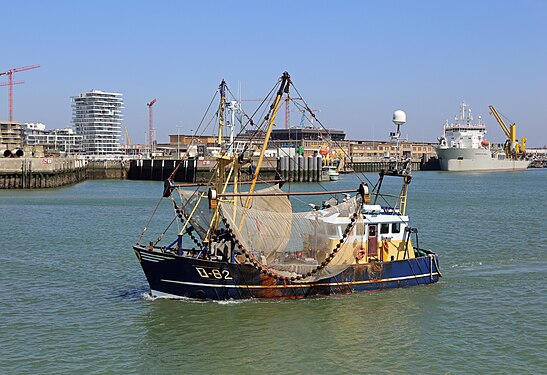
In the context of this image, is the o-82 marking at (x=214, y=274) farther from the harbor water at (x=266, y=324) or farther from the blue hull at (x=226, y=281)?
the harbor water at (x=266, y=324)

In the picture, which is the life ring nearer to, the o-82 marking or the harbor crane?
the o-82 marking

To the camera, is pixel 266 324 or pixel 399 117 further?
pixel 399 117

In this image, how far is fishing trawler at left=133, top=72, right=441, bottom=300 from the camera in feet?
70.1

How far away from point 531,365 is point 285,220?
9032 mm

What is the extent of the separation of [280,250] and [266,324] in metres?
3.44

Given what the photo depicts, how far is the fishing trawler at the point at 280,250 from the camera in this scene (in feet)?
70.1

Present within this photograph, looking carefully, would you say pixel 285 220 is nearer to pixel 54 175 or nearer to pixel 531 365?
pixel 531 365

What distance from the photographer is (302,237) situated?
75.3 feet

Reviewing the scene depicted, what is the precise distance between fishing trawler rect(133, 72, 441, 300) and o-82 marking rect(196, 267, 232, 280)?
3 cm

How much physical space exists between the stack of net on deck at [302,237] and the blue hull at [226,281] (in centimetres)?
49

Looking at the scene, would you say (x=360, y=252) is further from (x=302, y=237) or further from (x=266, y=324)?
(x=266, y=324)

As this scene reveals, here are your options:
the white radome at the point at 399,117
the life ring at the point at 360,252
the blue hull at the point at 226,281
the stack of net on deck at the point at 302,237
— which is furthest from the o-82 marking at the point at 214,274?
the white radome at the point at 399,117

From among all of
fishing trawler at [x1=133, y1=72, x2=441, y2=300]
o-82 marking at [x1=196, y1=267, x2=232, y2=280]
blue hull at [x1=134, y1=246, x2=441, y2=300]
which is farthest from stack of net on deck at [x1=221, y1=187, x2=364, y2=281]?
o-82 marking at [x1=196, y1=267, x2=232, y2=280]

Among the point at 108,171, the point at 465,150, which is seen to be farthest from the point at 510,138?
the point at 108,171
